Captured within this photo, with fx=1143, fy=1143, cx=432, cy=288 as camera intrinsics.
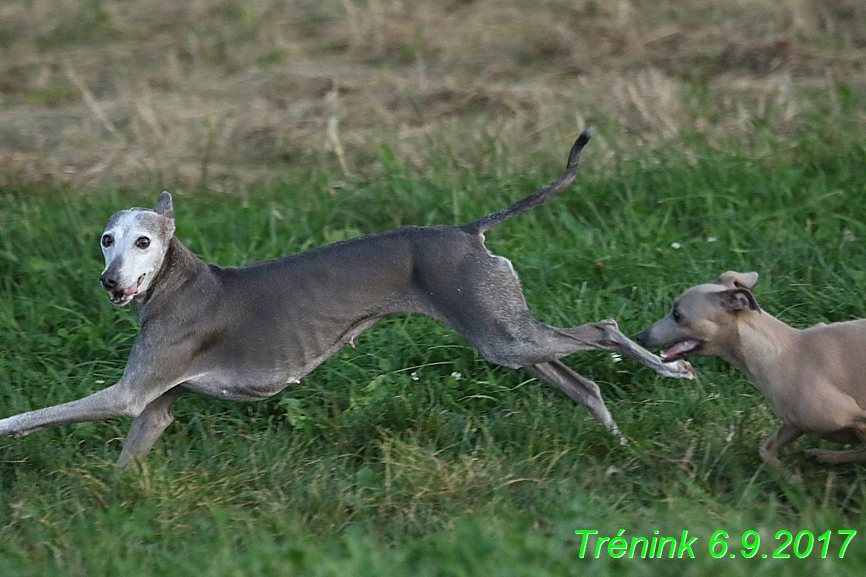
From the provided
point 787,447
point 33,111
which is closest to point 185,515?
point 787,447

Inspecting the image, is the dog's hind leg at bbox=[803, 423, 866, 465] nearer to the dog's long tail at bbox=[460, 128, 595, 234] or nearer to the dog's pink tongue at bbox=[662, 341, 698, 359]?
the dog's pink tongue at bbox=[662, 341, 698, 359]

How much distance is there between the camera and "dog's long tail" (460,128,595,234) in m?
4.90

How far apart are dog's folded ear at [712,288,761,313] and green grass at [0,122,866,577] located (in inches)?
23.0

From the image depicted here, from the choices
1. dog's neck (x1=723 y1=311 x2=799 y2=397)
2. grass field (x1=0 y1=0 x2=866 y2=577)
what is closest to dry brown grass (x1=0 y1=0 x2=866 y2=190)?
grass field (x1=0 y1=0 x2=866 y2=577)

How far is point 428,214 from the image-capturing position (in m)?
6.83

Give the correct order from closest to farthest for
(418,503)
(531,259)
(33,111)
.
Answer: (418,503), (531,259), (33,111)

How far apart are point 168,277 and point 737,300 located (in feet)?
7.58

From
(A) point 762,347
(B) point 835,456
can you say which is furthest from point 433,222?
(B) point 835,456

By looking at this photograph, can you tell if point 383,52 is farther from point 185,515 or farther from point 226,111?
point 185,515

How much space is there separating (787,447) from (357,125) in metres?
4.90

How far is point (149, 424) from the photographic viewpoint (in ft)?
16.2

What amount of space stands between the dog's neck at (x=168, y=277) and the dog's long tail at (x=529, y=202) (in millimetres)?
1182

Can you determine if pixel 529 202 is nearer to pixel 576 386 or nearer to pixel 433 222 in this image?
pixel 576 386

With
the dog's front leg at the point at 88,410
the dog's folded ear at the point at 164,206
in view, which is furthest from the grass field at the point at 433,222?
the dog's folded ear at the point at 164,206
